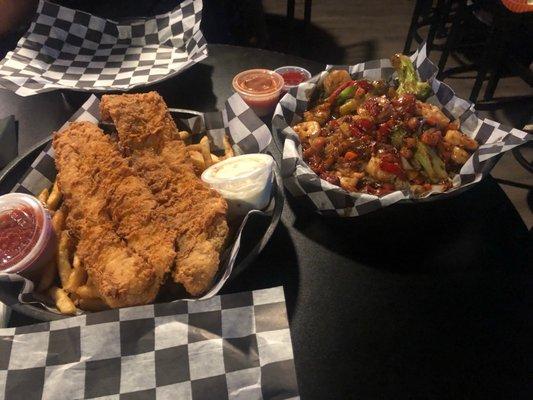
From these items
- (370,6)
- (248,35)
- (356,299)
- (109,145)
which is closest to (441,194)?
(356,299)

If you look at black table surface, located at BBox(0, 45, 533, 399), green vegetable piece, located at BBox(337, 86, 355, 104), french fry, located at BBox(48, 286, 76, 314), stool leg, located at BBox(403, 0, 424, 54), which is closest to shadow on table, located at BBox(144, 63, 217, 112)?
green vegetable piece, located at BBox(337, 86, 355, 104)

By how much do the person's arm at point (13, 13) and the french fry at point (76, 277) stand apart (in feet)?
7.53

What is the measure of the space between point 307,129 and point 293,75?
478 mm

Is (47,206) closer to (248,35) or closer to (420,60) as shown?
(420,60)

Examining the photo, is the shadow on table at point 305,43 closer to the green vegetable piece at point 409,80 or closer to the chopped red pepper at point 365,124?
the green vegetable piece at point 409,80

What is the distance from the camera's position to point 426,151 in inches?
73.9

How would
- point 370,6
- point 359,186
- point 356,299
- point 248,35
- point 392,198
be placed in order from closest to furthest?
1. point 356,299
2. point 392,198
3. point 359,186
4. point 248,35
5. point 370,6

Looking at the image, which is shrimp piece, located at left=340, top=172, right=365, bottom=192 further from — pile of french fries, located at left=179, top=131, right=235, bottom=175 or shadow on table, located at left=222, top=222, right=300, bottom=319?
pile of french fries, located at left=179, top=131, right=235, bottom=175

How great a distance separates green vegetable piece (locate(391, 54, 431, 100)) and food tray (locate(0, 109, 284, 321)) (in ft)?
3.15

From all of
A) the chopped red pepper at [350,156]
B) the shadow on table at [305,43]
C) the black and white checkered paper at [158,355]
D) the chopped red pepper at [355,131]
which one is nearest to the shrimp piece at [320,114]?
the chopped red pepper at [355,131]

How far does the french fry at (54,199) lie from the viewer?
161 cm

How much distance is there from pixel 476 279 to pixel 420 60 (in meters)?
1.28

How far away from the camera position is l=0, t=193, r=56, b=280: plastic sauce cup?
54.5 inches

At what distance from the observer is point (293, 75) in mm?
2348
